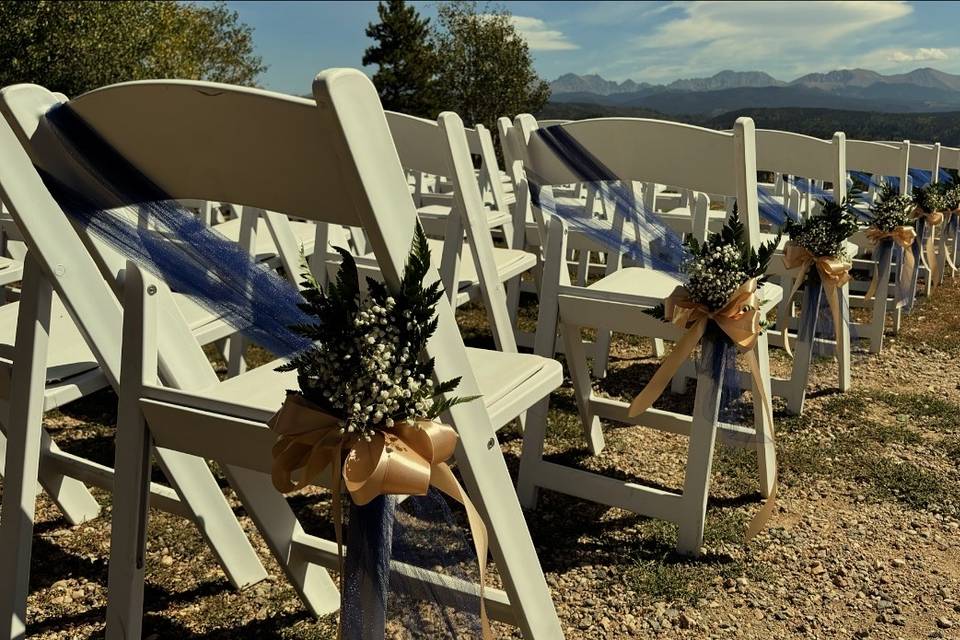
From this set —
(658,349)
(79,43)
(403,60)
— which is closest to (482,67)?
(403,60)

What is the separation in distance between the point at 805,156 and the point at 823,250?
21.0 inches

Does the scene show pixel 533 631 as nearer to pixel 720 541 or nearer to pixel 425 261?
pixel 425 261

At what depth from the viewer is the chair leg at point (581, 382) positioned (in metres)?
2.49

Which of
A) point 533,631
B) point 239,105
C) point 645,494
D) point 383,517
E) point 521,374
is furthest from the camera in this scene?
point 645,494

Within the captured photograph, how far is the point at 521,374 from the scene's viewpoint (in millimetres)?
1646

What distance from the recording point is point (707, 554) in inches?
87.5

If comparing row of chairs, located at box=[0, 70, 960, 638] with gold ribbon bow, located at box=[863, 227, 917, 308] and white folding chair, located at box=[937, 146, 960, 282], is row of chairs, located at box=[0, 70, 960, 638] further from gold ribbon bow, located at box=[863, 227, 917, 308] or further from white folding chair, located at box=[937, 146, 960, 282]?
white folding chair, located at box=[937, 146, 960, 282]

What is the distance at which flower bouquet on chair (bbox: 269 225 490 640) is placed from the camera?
3.46ft

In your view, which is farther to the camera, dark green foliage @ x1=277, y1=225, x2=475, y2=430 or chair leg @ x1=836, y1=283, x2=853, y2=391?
chair leg @ x1=836, y1=283, x2=853, y2=391

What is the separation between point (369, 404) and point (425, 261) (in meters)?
0.21

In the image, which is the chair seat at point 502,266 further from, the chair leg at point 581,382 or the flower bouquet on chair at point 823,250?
the flower bouquet on chair at point 823,250

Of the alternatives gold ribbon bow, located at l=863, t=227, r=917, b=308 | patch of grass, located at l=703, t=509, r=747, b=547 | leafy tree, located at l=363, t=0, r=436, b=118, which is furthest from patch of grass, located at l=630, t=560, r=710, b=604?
leafy tree, located at l=363, t=0, r=436, b=118

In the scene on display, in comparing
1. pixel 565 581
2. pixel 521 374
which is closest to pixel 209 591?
pixel 565 581

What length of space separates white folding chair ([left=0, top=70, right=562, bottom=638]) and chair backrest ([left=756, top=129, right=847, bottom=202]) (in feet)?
6.43
